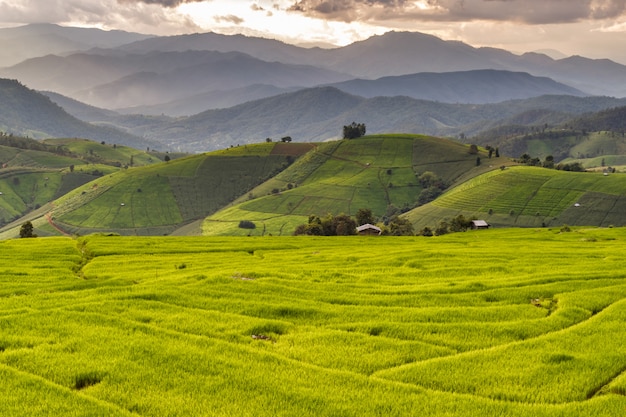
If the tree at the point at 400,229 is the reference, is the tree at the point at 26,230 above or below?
above

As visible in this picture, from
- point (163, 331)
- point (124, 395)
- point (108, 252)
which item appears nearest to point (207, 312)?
point (163, 331)

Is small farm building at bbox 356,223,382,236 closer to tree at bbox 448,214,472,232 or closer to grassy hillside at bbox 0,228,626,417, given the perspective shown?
tree at bbox 448,214,472,232

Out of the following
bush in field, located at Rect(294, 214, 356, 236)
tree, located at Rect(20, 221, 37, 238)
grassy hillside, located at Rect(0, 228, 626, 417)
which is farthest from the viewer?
bush in field, located at Rect(294, 214, 356, 236)

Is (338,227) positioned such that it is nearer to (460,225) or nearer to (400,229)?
(400,229)

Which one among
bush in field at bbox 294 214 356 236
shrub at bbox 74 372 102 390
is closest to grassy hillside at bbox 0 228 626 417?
shrub at bbox 74 372 102 390

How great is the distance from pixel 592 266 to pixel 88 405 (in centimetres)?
4793

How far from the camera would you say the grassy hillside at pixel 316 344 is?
19.2m

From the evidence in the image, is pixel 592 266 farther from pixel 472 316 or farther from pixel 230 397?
pixel 230 397

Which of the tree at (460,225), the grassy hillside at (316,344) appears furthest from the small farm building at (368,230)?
the grassy hillside at (316,344)

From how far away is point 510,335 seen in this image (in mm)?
28203

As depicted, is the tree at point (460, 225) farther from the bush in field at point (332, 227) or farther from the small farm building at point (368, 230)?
the bush in field at point (332, 227)

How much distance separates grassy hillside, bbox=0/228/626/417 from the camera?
754 inches

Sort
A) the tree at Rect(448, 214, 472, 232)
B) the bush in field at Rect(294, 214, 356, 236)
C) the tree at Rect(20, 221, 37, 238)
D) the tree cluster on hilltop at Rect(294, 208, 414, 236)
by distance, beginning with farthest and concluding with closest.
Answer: the tree at Rect(448, 214, 472, 232) → the tree cluster on hilltop at Rect(294, 208, 414, 236) → the bush in field at Rect(294, 214, 356, 236) → the tree at Rect(20, 221, 37, 238)

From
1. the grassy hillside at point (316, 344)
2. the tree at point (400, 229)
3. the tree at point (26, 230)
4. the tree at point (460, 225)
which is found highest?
the grassy hillside at point (316, 344)
